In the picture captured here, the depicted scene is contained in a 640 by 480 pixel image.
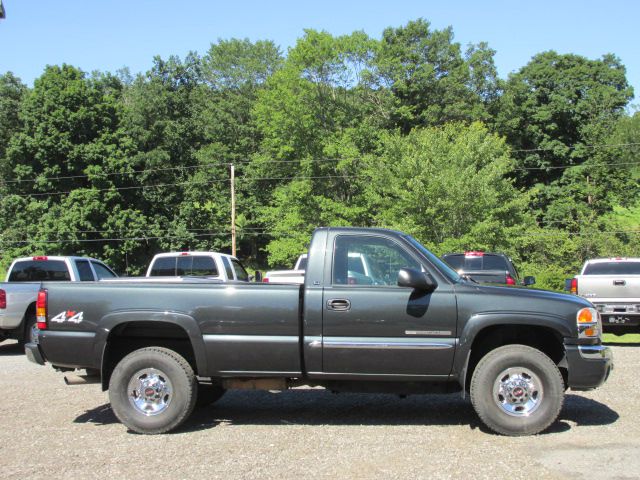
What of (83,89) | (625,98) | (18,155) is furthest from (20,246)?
(625,98)

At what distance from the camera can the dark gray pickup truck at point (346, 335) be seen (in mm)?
6230

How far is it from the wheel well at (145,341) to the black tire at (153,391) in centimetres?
30

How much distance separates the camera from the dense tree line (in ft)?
A: 148

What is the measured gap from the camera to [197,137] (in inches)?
2201

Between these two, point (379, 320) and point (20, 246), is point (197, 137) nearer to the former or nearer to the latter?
point (20, 246)

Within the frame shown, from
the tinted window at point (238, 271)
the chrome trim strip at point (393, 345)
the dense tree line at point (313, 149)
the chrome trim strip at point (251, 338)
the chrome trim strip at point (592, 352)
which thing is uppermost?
the dense tree line at point (313, 149)

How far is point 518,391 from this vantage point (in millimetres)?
6262

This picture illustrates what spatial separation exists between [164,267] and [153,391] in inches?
322

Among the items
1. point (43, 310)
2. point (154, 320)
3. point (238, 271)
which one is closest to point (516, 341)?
point (154, 320)

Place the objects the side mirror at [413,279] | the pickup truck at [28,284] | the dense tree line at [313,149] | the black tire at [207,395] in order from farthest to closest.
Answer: the dense tree line at [313,149], the pickup truck at [28,284], the black tire at [207,395], the side mirror at [413,279]

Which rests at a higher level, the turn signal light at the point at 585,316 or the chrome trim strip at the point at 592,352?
the turn signal light at the point at 585,316

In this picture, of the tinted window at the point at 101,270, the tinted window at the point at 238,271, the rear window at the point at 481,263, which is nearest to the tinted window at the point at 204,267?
the tinted window at the point at 238,271

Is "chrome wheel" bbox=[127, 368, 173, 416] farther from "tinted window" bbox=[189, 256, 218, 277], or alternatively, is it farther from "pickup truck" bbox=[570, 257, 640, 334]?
"pickup truck" bbox=[570, 257, 640, 334]

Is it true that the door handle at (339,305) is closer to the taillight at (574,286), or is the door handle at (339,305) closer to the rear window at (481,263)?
the taillight at (574,286)
